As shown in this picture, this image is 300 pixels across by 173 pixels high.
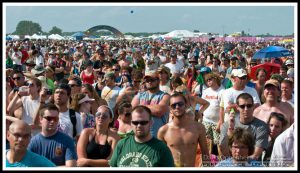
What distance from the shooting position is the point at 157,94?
661cm

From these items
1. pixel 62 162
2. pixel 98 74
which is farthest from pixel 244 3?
pixel 98 74

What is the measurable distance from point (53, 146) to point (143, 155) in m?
1.10

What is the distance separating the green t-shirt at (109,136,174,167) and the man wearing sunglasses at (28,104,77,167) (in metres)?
0.64

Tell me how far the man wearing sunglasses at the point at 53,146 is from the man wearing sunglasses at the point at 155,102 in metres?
1.40

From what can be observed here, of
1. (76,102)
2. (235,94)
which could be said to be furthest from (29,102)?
(235,94)

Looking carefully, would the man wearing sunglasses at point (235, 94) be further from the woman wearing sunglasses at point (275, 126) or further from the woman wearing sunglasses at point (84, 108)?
the woman wearing sunglasses at point (84, 108)

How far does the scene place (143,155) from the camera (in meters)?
4.59

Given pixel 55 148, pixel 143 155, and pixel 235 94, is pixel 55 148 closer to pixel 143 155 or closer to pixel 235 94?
pixel 143 155

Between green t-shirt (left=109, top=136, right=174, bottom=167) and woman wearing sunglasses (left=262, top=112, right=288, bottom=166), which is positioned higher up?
woman wearing sunglasses (left=262, top=112, right=288, bottom=166)

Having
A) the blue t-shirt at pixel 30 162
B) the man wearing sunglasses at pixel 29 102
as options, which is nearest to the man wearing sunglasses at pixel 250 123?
the blue t-shirt at pixel 30 162

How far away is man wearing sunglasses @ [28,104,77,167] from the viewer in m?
5.18

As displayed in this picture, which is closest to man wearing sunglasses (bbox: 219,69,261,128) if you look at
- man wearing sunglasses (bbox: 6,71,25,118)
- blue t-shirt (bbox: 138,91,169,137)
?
blue t-shirt (bbox: 138,91,169,137)

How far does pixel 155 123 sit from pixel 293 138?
1972 mm

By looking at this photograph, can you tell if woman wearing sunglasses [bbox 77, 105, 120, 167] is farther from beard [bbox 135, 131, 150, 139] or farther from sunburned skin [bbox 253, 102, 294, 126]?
sunburned skin [bbox 253, 102, 294, 126]
